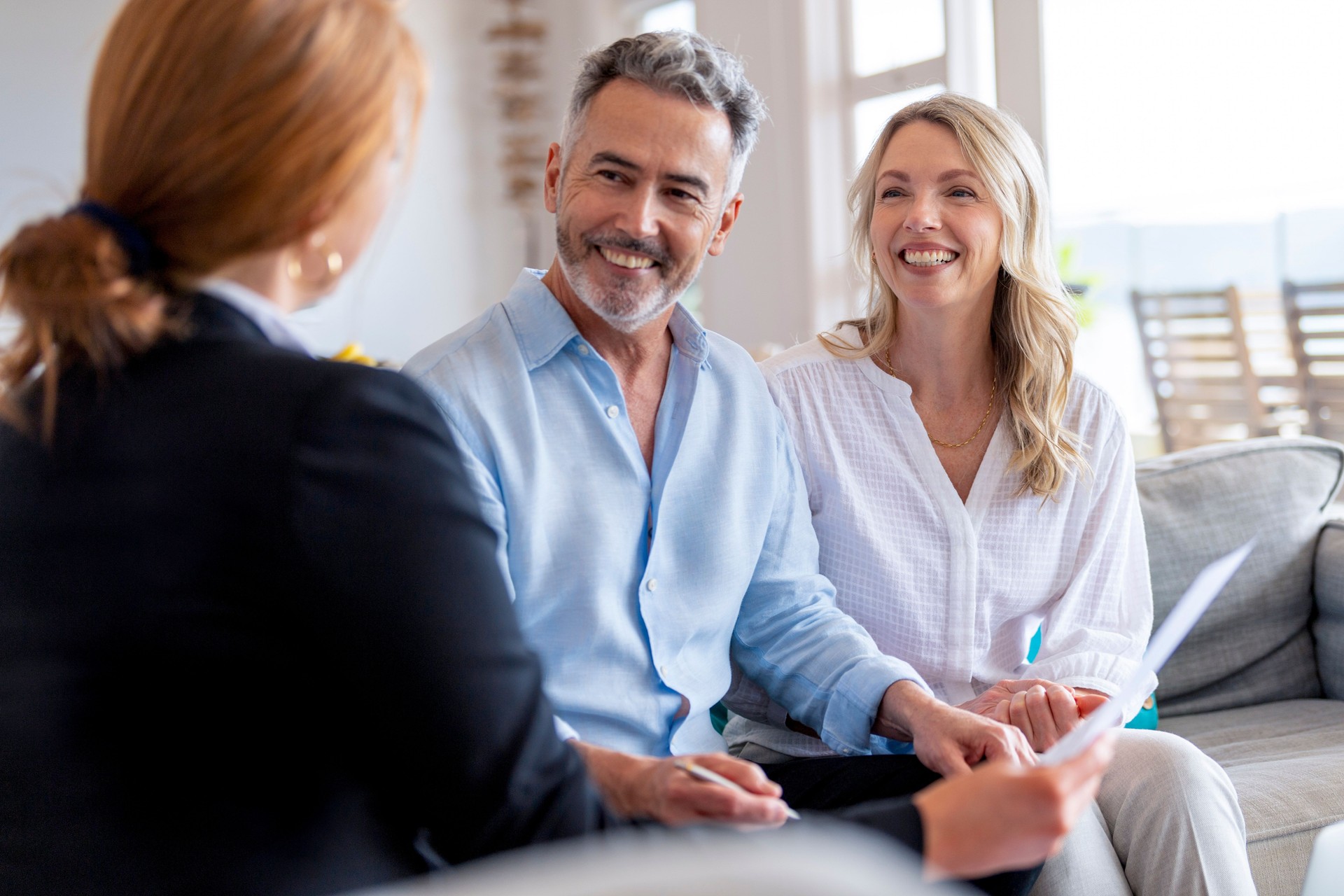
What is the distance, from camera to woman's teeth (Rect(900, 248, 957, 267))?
6.10 ft

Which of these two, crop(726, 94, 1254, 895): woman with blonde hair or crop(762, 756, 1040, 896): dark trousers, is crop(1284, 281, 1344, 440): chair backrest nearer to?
crop(726, 94, 1254, 895): woman with blonde hair

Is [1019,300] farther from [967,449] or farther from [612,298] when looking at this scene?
[612,298]

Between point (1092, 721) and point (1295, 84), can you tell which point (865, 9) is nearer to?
point (1295, 84)

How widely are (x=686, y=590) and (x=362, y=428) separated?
815 millimetres

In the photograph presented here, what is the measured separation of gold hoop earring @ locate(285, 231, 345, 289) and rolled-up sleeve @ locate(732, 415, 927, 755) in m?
0.91

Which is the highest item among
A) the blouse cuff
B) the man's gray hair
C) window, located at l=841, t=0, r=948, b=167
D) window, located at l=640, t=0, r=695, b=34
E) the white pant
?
window, located at l=640, t=0, r=695, b=34

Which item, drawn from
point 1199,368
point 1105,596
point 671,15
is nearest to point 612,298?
point 1105,596

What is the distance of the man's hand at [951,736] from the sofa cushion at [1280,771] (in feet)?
1.64

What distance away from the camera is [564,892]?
43 centimetres

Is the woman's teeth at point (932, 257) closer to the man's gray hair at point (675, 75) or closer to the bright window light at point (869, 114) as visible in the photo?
the man's gray hair at point (675, 75)

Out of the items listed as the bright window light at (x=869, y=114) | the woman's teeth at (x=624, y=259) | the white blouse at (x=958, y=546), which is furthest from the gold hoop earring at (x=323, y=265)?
the bright window light at (x=869, y=114)

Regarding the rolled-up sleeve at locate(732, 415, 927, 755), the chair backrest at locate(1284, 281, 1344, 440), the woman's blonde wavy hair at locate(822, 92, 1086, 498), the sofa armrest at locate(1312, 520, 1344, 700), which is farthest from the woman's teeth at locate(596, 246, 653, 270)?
the chair backrest at locate(1284, 281, 1344, 440)

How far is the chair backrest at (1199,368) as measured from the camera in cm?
373

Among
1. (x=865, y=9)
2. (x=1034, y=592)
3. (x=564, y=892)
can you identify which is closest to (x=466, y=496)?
(x=564, y=892)
